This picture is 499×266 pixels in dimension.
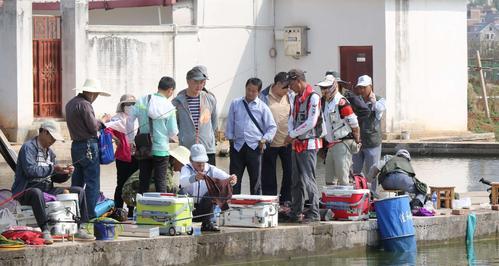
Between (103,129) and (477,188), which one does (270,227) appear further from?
(477,188)

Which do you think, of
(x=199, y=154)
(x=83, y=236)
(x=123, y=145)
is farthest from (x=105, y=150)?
(x=83, y=236)

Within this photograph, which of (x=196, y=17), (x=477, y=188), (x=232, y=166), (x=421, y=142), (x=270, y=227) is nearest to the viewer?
(x=270, y=227)

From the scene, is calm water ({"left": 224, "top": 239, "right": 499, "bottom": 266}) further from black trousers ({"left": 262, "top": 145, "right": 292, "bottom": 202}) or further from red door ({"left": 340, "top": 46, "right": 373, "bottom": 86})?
red door ({"left": 340, "top": 46, "right": 373, "bottom": 86})

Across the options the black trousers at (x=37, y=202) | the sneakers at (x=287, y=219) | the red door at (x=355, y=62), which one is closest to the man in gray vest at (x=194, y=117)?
the sneakers at (x=287, y=219)

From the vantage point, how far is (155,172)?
51.5 feet

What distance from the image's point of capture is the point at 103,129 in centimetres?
1589

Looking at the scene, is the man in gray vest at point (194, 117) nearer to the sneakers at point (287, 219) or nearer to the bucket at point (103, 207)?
the sneakers at point (287, 219)

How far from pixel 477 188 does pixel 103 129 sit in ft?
30.8

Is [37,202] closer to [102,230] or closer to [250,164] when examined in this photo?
[102,230]

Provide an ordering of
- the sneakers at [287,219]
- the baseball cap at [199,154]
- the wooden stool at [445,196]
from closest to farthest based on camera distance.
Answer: the baseball cap at [199,154]
the sneakers at [287,219]
the wooden stool at [445,196]

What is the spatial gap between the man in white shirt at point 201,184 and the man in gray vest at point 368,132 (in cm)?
320

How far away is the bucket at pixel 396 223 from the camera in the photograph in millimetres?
16469

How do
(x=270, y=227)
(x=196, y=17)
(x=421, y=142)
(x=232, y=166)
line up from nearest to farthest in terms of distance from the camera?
1. (x=270, y=227)
2. (x=232, y=166)
3. (x=421, y=142)
4. (x=196, y=17)

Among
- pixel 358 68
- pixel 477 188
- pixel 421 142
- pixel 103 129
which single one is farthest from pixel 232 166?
pixel 358 68
